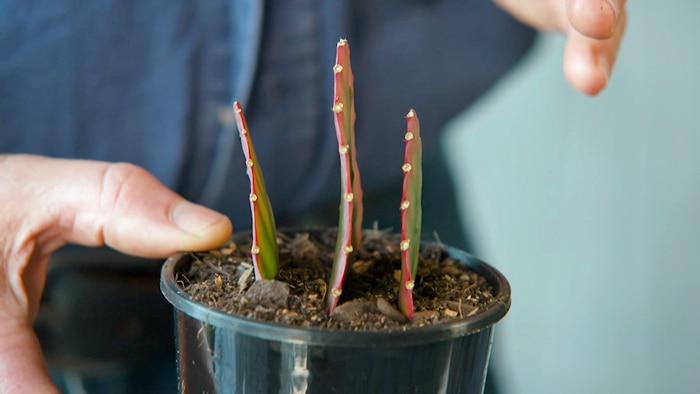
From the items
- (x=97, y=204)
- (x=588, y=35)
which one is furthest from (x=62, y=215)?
(x=588, y=35)

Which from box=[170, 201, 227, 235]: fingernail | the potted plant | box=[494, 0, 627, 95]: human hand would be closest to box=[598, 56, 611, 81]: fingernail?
box=[494, 0, 627, 95]: human hand

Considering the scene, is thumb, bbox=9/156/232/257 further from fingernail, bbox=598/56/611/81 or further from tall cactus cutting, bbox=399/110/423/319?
fingernail, bbox=598/56/611/81

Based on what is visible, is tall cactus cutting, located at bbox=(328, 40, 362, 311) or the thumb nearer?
tall cactus cutting, located at bbox=(328, 40, 362, 311)

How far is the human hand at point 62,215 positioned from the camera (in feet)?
1.65

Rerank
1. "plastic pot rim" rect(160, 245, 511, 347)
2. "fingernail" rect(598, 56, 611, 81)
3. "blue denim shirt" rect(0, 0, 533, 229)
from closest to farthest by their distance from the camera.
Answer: "plastic pot rim" rect(160, 245, 511, 347), "fingernail" rect(598, 56, 611, 81), "blue denim shirt" rect(0, 0, 533, 229)

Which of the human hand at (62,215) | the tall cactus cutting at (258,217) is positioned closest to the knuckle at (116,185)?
the human hand at (62,215)

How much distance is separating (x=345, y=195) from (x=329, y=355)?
85 mm

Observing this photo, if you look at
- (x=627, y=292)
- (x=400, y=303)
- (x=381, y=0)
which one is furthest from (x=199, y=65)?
(x=627, y=292)

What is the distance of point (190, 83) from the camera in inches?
23.4

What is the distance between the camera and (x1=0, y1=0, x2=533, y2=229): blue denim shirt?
579 mm

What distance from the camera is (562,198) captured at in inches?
42.1

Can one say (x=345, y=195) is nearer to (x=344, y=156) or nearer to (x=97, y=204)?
(x=344, y=156)

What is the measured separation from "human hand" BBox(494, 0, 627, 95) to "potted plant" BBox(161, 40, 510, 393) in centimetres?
13

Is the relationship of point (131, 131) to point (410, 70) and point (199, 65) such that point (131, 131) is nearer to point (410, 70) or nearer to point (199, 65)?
point (199, 65)
